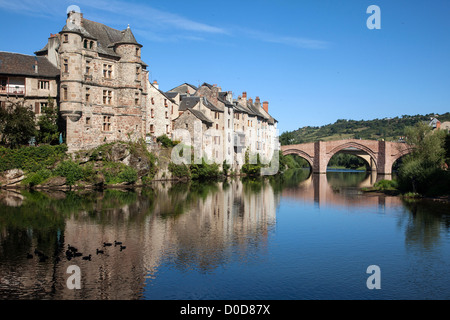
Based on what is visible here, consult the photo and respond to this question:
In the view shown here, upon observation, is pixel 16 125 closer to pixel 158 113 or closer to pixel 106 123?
pixel 106 123

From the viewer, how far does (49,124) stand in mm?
46094

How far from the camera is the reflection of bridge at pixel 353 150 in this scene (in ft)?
269

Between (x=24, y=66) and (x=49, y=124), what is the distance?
23.7 ft

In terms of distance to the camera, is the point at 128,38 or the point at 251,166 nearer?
the point at 128,38

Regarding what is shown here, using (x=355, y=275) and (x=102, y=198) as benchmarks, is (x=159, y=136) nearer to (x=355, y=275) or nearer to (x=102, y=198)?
(x=102, y=198)

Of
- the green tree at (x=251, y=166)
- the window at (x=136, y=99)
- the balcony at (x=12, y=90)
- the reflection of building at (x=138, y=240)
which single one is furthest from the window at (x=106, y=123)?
the green tree at (x=251, y=166)

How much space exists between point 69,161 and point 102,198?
968 centimetres

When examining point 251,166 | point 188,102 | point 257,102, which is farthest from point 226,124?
point 257,102

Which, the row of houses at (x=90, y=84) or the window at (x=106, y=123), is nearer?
the row of houses at (x=90, y=84)

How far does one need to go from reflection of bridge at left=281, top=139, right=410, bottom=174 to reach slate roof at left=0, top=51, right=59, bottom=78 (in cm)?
5095

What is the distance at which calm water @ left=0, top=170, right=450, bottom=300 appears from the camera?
49.6 ft

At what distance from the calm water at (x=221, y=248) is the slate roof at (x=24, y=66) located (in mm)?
16816

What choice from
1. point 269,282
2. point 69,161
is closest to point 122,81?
point 69,161

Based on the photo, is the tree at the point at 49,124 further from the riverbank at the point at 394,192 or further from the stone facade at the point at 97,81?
the riverbank at the point at 394,192
